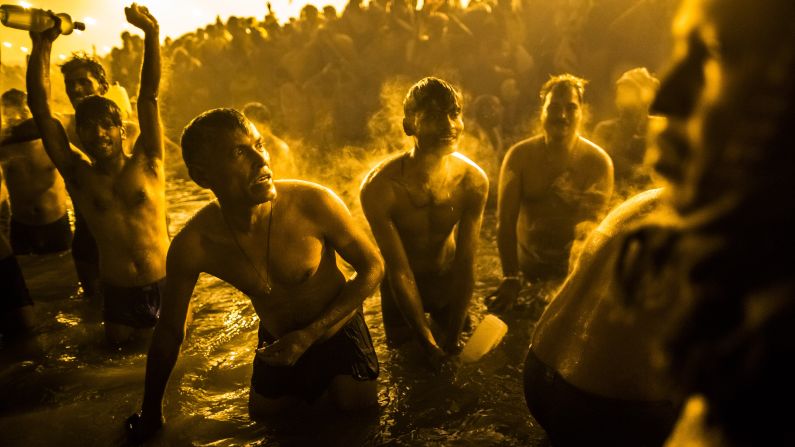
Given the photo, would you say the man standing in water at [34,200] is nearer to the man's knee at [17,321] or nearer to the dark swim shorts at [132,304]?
the man's knee at [17,321]

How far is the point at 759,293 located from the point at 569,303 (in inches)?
48.1

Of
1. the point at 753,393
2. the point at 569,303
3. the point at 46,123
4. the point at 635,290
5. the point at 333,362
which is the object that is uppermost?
the point at 46,123

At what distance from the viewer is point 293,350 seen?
8.46 feet

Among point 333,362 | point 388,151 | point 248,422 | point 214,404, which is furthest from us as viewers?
point 388,151

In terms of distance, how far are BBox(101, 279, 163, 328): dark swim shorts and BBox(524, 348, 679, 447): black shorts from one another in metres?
3.45

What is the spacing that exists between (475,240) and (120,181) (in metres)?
2.97

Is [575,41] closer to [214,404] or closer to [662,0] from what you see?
[662,0]

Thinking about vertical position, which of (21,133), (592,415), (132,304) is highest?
(21,133)

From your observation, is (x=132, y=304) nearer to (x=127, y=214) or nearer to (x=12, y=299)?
(x=127, y=214)

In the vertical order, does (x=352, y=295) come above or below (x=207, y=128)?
below

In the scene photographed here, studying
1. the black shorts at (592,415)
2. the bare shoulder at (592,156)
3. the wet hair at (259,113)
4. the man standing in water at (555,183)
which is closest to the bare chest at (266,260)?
the black shorts at (592,415)

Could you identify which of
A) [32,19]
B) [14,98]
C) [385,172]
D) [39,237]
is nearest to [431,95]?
[385,172]

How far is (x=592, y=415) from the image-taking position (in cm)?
189

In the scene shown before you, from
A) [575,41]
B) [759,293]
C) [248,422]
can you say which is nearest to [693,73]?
[759,293]
